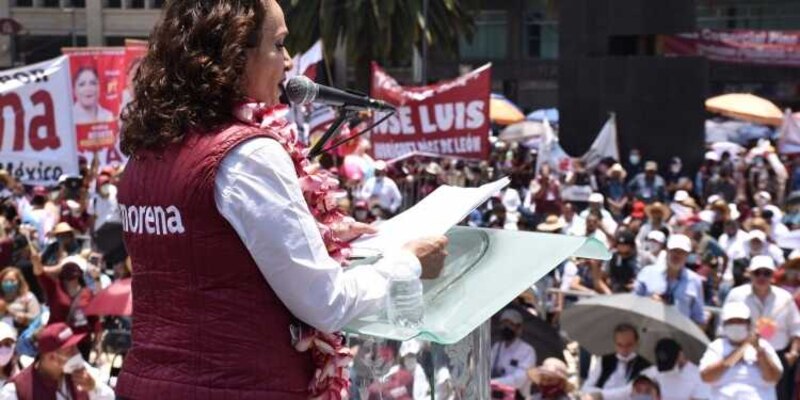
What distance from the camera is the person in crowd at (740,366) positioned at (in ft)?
23.6

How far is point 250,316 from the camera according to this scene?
2.02 m

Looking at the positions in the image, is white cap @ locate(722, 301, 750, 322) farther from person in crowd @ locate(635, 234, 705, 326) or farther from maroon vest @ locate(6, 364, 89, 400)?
maroon vest @ locate(6, 364, 89, 400)

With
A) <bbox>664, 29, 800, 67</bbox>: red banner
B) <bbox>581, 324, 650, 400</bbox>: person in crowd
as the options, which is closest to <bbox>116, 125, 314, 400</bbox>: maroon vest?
<bbox>581, 324, 650, 400</bbox>: person in crowd

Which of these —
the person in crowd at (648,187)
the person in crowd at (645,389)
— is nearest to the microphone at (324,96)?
the person in crowd at (645,389)

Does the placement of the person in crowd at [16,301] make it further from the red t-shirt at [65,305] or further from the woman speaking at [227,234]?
the woman speaking at [227,234]

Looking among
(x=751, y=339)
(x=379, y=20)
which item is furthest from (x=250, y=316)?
(x=379, y=20)

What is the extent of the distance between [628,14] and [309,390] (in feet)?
69.6

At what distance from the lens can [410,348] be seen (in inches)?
94.0

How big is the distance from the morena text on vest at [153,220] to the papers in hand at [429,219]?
0.35 metres

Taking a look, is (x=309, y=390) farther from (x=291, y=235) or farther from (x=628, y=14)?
(x=628, y=14)

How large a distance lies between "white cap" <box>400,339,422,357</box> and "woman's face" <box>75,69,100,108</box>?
39.4 feet

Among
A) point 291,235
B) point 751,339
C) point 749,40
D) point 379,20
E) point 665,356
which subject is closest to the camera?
point 291,235

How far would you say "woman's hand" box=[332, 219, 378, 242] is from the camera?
2275 millimetres

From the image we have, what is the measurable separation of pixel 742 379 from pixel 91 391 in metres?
3.55
